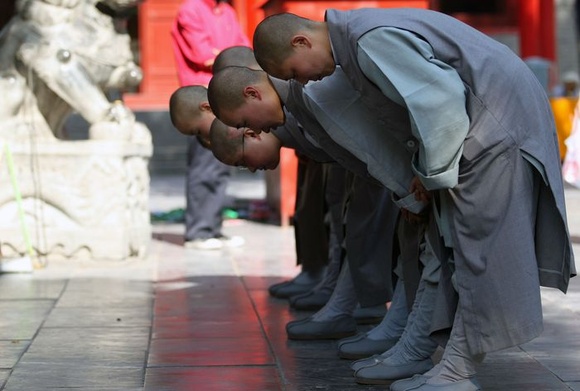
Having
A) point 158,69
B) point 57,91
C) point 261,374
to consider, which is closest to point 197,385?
point 261,374

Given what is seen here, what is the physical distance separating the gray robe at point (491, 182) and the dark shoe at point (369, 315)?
170 centimetres

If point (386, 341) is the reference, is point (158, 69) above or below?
below

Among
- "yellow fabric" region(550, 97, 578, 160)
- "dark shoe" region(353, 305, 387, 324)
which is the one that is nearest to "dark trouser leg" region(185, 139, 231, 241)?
"dark shoe" region(353, 305, 387, 324)

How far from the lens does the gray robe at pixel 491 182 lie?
4.29 m

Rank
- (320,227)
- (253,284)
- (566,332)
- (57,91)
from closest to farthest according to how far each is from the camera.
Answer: (566,332) → (320,227) → (253,284) → (57,91)

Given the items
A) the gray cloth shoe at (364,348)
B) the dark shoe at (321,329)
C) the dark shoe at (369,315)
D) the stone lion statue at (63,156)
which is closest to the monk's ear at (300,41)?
the gray cloth shoe at (364,348)

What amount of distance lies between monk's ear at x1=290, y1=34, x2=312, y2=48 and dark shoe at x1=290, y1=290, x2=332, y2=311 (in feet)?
6.87

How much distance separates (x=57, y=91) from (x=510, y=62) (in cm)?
437

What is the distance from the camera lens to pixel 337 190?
6.01 m

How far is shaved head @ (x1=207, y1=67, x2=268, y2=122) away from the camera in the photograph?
468 centimetres

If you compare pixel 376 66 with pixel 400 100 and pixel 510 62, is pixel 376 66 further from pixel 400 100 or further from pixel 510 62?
pixel 510 62

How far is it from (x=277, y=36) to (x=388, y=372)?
48.0 inches

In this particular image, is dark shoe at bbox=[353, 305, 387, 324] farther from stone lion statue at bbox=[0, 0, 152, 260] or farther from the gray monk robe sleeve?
stone lion statue at bbox=[0, 0, 152, 260]

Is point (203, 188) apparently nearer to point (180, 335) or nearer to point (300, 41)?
point (180, 335)
